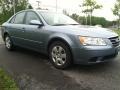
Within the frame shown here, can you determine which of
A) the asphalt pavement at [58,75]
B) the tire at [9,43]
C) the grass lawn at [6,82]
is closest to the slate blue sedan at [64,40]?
the asphalt pavement at [58,75]

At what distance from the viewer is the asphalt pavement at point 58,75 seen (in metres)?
4.17

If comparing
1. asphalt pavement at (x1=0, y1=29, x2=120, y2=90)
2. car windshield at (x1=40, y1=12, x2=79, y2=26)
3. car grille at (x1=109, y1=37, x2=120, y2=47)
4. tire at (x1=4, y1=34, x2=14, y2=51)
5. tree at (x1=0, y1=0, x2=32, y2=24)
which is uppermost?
tree at (x1=0, y1=0, x2=32, y2=24)

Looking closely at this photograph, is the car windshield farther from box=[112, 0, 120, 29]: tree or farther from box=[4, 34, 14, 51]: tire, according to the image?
box=[112, 0, 120, 29]: tree

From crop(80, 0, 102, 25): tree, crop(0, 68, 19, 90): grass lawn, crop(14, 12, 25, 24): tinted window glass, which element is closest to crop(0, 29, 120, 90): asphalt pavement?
crop(0, 68, 19, 90): grass lawn

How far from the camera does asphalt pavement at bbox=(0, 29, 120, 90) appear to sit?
4.17 metres

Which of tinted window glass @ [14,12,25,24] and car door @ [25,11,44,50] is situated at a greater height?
tinted window glass @ [14,12,25,24]

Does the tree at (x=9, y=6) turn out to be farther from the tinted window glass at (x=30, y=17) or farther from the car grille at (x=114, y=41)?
the car grille at (x=114, y=41)

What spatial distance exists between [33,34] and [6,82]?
6.31ft

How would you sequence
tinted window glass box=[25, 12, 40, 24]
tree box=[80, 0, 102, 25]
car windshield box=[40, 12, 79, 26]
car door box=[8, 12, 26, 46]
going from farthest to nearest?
tree box=[80, 0, 102, 25], car door box=[8, 12, 26, 46], tinted window glass box=[25, 12, 40, 24], car windshield box=[40, 12, 79, 26]

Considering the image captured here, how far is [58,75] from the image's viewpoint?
4801 millimetres

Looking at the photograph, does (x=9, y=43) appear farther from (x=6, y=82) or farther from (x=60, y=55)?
(x=6, y=82)

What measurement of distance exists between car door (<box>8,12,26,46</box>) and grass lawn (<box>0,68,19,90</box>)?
6.00 feet

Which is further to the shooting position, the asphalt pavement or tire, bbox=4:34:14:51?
tire, bbox=4:34:14:51

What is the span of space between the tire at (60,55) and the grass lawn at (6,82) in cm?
124
